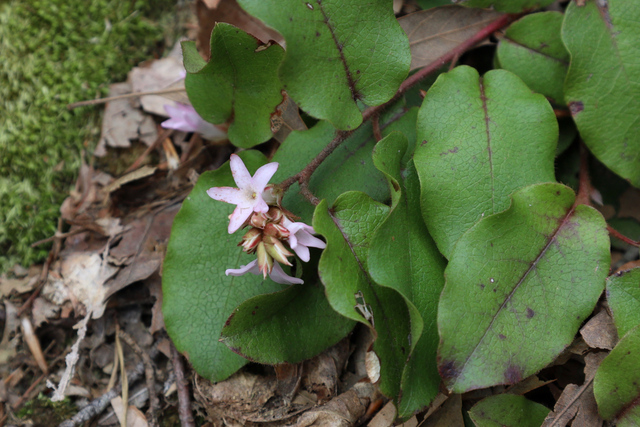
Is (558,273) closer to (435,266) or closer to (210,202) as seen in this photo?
(435,266)

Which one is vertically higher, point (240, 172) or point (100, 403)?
point (240, 172)

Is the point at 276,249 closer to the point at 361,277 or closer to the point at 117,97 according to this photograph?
the point at 361,277

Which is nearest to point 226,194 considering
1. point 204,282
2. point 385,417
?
point 204,282

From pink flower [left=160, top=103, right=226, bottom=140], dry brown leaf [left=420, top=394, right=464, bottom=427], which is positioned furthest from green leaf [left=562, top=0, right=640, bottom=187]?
pink flower [left=160, top=103, right=226, bottom=140]

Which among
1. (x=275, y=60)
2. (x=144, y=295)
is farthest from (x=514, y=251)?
(x=144, y=295)

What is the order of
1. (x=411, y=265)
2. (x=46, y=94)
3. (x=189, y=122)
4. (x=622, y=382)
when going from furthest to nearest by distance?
(x=46, y=94)
(x=189, y=122)
(x=411, y=265)
(x=622, y=382)

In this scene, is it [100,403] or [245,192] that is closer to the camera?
[245,192]

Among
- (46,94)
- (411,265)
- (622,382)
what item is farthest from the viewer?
(46,94)
